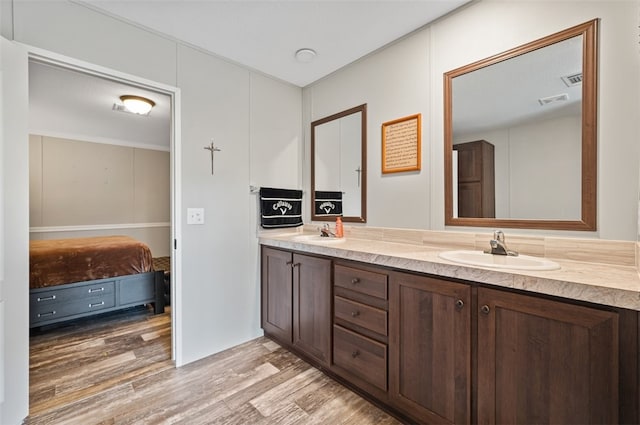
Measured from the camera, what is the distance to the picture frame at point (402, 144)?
1.98m

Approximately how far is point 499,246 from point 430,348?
2.14 ft

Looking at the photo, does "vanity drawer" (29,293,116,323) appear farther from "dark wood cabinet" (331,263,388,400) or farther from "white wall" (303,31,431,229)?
"white wall" (303,31,431,229)

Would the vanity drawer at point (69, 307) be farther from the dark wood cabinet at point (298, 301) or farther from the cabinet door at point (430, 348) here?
the cabinet door at point (430, 348)

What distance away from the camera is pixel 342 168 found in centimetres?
251

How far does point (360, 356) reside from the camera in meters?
1.71

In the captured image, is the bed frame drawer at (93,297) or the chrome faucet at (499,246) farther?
the bed frame drawer at (93,297)

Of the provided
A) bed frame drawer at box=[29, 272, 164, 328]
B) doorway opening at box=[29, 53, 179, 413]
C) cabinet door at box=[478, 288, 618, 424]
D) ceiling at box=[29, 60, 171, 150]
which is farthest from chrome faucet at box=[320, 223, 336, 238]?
bed frame drawer at box=[29, 272, 164, 328]

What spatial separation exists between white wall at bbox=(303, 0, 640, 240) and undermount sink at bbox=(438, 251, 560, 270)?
213 millimetres

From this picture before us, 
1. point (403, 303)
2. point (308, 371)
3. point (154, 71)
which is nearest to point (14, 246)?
point (154, 71)

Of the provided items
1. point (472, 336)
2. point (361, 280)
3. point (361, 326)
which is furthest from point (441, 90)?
A: point (361, 326)

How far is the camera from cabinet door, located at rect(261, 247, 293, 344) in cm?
222

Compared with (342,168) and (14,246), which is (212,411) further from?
(342,168)

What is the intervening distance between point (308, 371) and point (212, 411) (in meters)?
0.67

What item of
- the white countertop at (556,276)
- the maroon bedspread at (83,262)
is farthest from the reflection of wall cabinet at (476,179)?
the maroon bedspread at (83,262)
